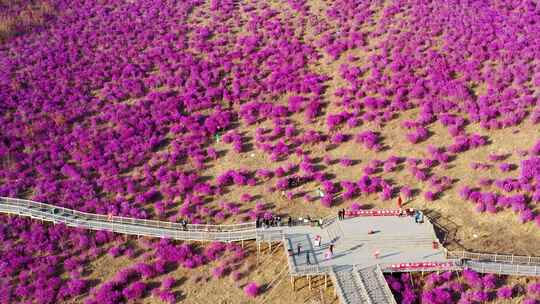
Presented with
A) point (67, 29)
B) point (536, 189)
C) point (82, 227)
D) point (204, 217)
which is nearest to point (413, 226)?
point (536, 189)

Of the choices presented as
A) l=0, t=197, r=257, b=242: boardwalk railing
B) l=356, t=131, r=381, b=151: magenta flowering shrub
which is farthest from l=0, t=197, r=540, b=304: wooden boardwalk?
l=356, t=131, r=381, b=151: magenta flowering shrub

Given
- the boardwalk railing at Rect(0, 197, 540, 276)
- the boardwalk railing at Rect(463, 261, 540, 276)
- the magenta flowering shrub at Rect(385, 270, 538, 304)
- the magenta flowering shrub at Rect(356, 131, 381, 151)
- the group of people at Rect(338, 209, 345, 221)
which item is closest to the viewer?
the magenta flowering shrub at Rect(385, 270, 538, 304)

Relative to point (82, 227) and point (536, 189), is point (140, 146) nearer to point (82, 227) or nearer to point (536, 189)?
point (82, 227)

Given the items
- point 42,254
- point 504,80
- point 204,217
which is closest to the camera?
point 42,254

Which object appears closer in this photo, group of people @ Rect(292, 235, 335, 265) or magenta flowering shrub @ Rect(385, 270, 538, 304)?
magenta flowering shrub @ Rect(385, 270, 538, 304)

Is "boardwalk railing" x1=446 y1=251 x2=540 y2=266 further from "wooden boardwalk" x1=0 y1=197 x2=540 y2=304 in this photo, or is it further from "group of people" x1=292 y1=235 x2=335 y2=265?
"group of people" x1=292 y1=235 x2=335 y2=265

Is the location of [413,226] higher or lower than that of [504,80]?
lower

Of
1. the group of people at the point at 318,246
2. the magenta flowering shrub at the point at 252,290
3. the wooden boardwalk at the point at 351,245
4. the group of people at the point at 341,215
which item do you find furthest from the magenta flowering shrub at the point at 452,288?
the magenta flowering shrub at the point at 252,290

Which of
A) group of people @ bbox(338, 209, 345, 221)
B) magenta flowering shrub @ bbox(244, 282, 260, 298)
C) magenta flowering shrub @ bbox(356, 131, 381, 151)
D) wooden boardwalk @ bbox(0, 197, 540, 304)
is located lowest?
magenta flowering shrub @ bbox(244, 282, 260, 298)

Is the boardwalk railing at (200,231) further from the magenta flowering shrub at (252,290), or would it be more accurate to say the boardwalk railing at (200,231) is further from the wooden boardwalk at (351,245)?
the magenta flowering shrub at (252,290)
